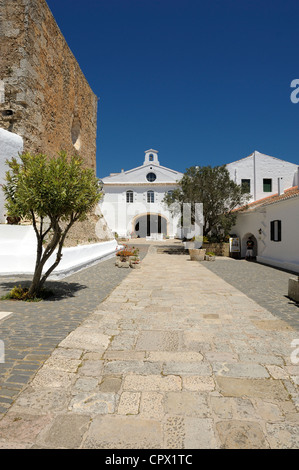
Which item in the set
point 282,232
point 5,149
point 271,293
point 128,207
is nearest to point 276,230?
point 282,232

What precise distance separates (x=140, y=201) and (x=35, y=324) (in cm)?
3156

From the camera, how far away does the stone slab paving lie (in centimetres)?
214

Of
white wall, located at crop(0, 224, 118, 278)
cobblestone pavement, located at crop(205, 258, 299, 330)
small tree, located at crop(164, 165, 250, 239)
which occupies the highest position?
small tree, located at crop(164, 165, 250, 239)

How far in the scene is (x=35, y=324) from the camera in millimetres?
4543

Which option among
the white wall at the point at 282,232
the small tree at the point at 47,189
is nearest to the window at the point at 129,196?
the white wall at the point at 282,232

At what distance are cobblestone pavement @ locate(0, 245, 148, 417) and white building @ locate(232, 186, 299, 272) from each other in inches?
326

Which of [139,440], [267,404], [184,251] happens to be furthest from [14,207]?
[184,251]

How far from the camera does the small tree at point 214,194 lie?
61.5 ft

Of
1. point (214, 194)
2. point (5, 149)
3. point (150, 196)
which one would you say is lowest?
point (214, 194)

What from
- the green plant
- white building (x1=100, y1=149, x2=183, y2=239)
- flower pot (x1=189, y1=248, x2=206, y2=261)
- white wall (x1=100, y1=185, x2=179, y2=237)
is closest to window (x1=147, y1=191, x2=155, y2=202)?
white building (x1=100, y1=149, x2=183, y2=239)

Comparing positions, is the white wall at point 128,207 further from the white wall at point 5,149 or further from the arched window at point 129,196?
the white wall at point 5,149

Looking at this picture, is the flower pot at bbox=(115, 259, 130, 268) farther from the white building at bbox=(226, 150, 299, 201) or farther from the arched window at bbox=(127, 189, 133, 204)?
the arched window at bbox=(127, 189, 133, 204)

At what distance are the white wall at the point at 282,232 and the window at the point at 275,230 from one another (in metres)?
0.16

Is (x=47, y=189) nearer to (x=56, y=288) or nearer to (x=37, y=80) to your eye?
(x=56, y=288)
